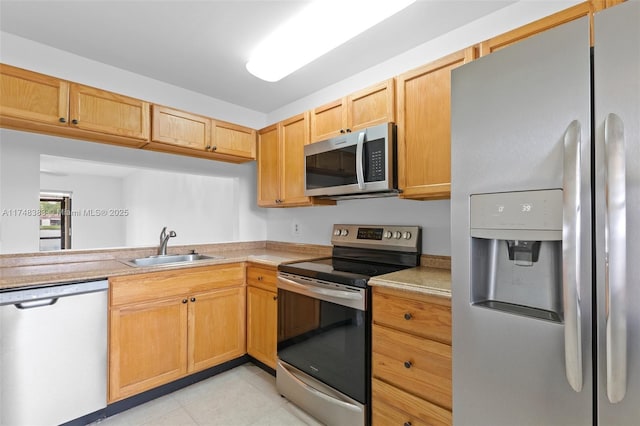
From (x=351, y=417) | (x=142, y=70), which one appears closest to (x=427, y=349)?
(x=351, y=417)

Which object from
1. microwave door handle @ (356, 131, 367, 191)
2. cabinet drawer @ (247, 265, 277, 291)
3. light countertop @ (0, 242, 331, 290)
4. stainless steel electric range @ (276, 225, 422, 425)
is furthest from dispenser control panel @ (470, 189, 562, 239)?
cabinet drawer @ (247, 265, 277, 291)

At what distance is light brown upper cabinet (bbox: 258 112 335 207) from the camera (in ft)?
8.41

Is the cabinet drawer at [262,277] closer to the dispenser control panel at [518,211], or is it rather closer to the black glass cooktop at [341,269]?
the black glass cooktop at [341,269]

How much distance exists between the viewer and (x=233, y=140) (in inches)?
113

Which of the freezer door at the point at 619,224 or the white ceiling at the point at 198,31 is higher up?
the white ceiling at the point at 198,31

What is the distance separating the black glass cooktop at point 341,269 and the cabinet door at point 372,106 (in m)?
0.99

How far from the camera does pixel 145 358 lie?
2041 millimetres

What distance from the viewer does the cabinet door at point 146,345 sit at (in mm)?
1917

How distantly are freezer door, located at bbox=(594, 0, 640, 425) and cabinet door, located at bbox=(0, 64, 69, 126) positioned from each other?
2.79 meters

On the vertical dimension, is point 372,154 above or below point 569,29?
below

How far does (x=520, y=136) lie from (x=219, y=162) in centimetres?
276

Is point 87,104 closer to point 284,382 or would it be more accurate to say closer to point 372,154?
point 372,154

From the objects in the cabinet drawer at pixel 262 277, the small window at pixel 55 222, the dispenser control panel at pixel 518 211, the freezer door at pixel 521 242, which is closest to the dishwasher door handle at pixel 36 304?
the small window at pixel 55 222

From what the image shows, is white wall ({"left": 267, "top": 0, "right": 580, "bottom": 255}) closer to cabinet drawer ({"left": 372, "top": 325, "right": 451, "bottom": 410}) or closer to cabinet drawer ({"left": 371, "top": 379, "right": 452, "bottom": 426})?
cabinet drawer ({"left": 372, "top": 325, "right": 451, "bottom": 410})
